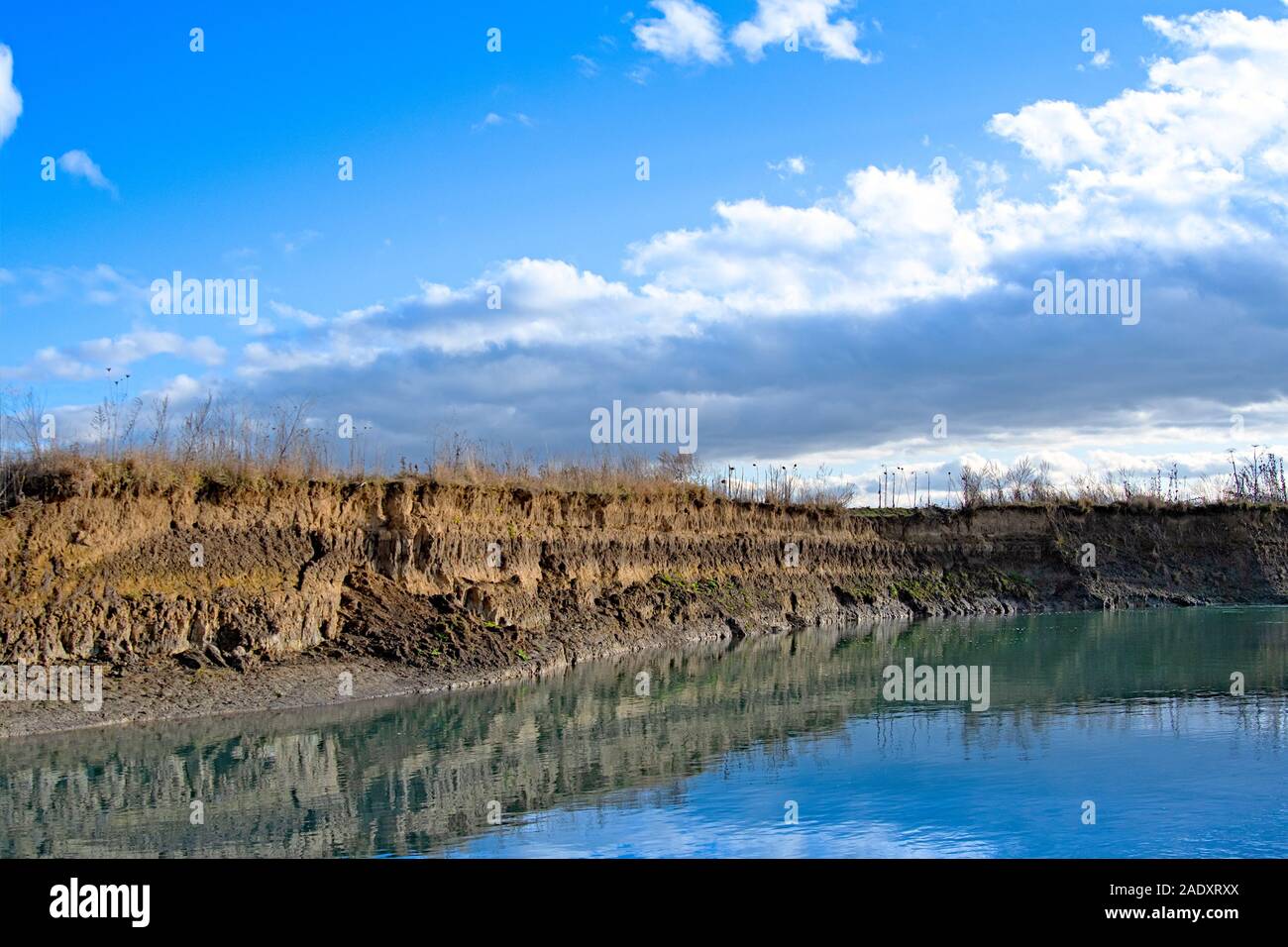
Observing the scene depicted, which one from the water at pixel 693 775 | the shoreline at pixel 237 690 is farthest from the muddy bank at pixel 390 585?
the water at pixel 693 775

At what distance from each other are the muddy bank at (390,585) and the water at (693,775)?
1.73 meters

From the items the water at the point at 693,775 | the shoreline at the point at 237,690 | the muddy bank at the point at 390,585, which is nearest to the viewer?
the water at the point at 693,775

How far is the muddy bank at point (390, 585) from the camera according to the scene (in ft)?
61.0

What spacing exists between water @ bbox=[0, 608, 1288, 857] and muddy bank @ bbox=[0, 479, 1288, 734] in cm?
173

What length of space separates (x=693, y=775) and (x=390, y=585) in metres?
12.1

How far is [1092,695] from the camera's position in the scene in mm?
20000

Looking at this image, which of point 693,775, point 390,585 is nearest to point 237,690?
point 390,585

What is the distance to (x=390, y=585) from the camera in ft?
79.5

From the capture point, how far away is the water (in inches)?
428

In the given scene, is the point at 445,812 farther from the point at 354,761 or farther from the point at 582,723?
the point at 582,723

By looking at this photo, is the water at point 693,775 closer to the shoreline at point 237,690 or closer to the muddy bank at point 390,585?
the shoreline at point 237,690

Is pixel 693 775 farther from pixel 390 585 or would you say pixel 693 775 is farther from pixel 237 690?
pixel 390 585
